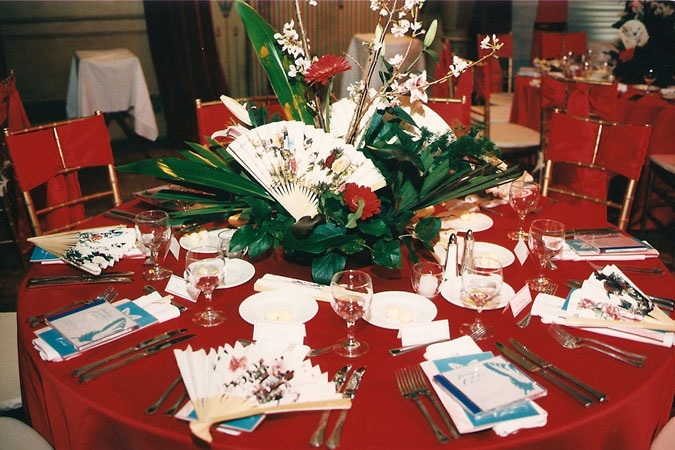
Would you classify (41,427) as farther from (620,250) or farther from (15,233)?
(15,233)

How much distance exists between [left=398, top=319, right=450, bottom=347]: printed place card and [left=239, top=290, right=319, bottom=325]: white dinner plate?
0.22 m

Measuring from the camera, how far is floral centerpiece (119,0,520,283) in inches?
57.4

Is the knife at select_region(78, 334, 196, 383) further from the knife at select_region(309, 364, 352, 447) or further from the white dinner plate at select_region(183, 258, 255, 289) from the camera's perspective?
the knife at select_region(309, 364, 352, 447)

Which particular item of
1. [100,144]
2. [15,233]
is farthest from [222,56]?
[100,144]

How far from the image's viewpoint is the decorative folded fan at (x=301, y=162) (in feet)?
4.83

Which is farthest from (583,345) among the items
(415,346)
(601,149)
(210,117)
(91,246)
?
(210,117)

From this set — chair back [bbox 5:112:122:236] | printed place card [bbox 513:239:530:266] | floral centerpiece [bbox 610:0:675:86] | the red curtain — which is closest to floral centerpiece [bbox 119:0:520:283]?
printed place card [bbox 513:239:530:266]

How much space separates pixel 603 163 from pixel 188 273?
6.28 feet

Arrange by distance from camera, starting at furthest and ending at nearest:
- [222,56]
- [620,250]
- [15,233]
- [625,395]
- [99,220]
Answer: [222,56], [15,233], [99,220], [620,250], [625,395]

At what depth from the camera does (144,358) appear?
4.02ft

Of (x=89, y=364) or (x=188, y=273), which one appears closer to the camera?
(x=89, y=364)

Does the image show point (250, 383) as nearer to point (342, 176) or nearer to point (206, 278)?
point (206, 278)

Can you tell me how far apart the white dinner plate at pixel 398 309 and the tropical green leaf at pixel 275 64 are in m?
0.60

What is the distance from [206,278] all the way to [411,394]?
534 mm
